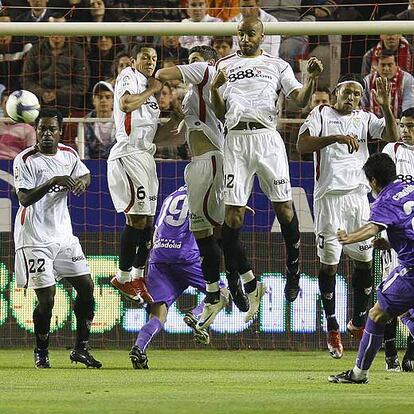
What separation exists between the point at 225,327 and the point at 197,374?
412cm

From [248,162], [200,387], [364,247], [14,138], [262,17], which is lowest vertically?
[200,387]

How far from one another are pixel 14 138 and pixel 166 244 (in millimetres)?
4182

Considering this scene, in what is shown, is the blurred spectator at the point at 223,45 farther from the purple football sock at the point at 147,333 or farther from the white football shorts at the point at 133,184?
the purple football sock at the point at 147,333

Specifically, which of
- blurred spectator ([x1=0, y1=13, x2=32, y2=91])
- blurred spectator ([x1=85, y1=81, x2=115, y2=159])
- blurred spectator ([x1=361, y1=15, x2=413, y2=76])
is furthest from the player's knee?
blurred spectator ([x1=0, y1=13, x2=32, y2=91])

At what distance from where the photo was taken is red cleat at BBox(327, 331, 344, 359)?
15.1 meters

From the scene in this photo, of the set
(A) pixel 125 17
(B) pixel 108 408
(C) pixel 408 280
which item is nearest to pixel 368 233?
(C) pixel 408 280

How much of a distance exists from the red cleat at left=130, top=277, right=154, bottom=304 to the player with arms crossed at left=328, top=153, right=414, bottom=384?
12.2ft

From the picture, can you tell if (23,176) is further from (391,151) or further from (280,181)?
(391,151)

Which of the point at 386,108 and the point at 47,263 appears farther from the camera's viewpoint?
the point at 386,108

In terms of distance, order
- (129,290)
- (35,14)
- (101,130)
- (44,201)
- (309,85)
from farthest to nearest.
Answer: (35,14) → (101,130) → (129,290) → (44,201) → (309,85)

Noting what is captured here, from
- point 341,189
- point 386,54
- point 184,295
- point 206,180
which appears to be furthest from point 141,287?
point 386,54

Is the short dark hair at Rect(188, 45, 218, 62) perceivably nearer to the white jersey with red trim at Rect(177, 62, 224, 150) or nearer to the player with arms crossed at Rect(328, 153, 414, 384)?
the white jersey with red trim at Rect(177, 62, 224, 150)

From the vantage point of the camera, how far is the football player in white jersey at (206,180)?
13.7m

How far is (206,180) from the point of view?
1384cm
